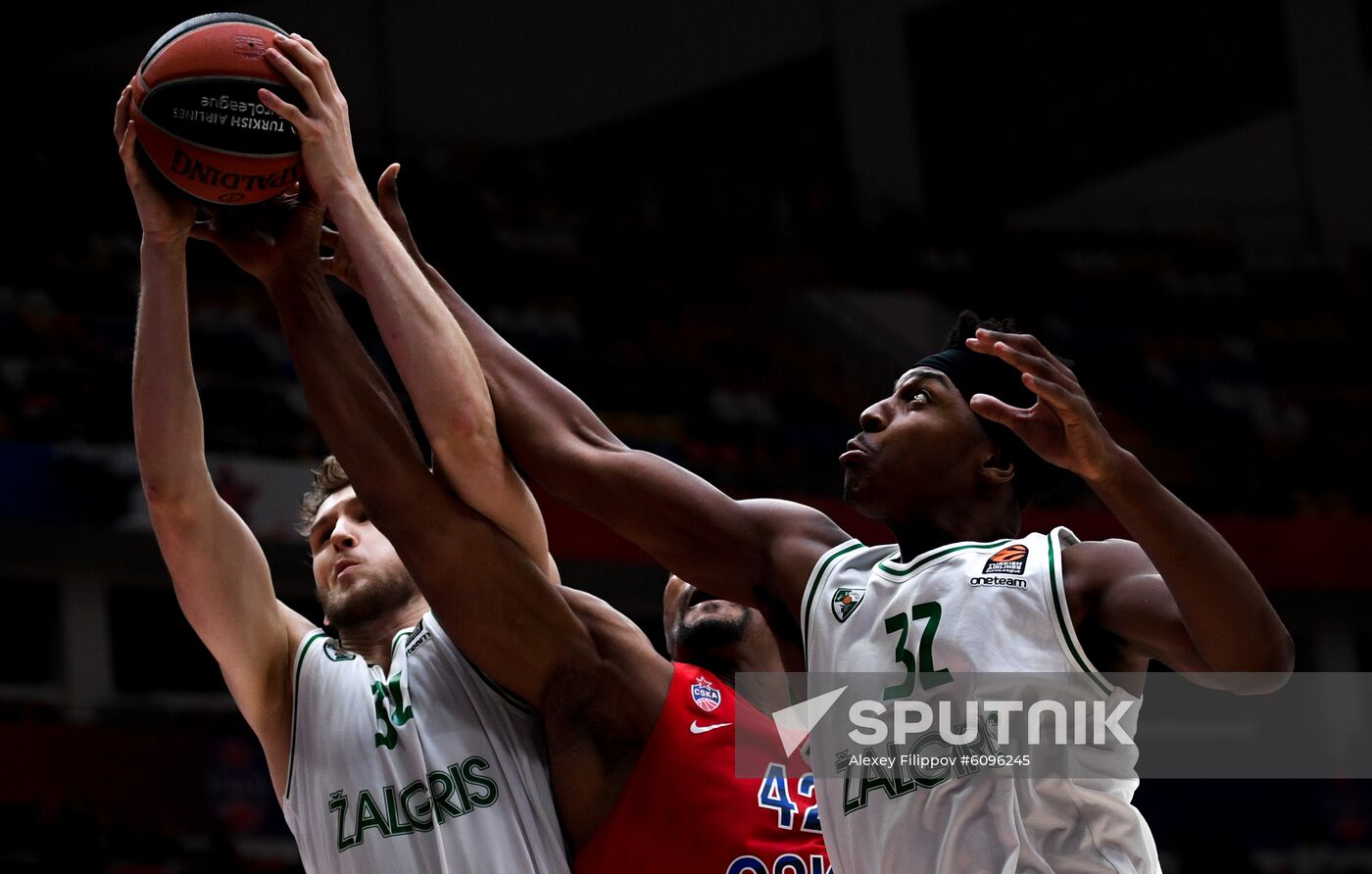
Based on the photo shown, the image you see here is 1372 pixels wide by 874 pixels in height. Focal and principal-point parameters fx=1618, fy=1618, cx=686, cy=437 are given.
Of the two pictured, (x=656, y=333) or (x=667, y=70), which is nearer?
(x=656, y=333)

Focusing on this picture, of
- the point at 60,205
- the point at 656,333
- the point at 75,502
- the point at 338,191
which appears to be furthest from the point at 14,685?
the point at 338,191

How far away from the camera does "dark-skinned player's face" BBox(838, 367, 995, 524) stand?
10.2 feet

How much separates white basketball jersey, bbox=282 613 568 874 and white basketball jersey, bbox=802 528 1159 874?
0.70 m

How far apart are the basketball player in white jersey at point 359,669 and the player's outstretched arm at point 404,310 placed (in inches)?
1.0

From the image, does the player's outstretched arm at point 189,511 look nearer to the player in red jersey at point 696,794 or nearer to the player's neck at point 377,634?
the player's neck at point 377,634

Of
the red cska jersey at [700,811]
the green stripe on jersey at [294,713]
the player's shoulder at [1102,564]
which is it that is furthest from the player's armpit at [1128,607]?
the green stripe on jersey at [294,713]

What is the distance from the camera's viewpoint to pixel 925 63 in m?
18.7

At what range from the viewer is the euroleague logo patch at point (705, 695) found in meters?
3.62

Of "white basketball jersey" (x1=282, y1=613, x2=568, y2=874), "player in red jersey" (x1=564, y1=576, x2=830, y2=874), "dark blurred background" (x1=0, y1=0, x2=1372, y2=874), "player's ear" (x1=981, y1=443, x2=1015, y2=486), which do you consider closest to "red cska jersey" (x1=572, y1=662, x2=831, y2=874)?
"player in red jersey" (x1=564, y1=576, x2=830, y2=874)

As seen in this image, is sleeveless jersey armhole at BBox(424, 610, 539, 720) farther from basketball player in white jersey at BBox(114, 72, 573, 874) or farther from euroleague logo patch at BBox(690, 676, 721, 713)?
A: euroleague logo patch at BBox(690, 676, 721, 713)

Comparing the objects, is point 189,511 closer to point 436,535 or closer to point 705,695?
point 436,535

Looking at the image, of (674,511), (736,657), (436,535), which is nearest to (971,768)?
(674,511)

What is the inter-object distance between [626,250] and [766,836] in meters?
13.1

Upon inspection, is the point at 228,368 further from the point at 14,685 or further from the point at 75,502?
the point at 14,685
